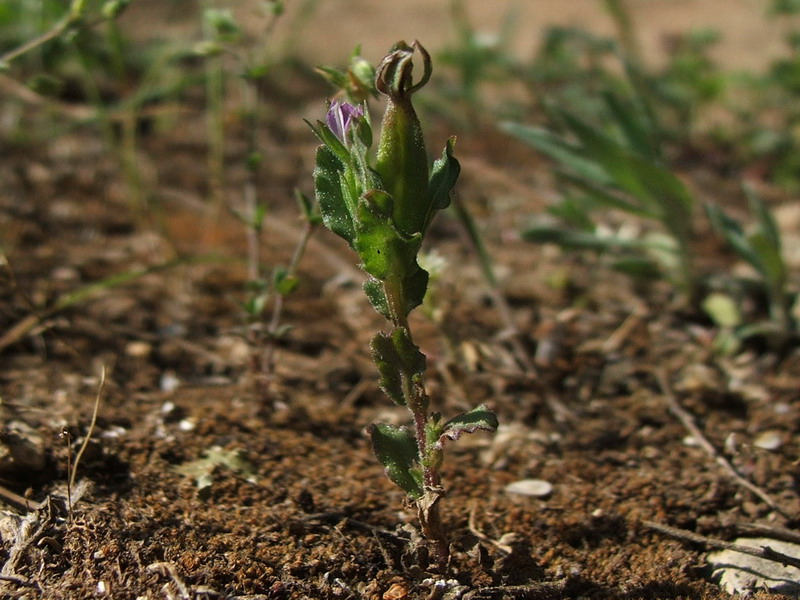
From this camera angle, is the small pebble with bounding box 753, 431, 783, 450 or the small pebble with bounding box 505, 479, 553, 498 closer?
the small pebble with bounding box 505, 479, 553, 498

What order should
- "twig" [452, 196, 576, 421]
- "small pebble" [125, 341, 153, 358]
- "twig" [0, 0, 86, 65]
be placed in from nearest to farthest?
"twig" [0, 0, 86, 65]
"twig" [452, 196, 576, 421]
"small pebble" [125, 341, 153, 358]

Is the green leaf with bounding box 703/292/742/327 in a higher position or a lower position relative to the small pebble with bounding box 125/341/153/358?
higher

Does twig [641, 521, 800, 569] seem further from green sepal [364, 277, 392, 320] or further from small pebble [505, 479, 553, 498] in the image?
green sepal [364, 277, 392, 320]

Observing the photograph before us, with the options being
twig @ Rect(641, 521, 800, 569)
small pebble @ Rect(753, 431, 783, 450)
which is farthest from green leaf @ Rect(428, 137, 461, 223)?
small pebble @ Rect(753, 431, 783, 450)

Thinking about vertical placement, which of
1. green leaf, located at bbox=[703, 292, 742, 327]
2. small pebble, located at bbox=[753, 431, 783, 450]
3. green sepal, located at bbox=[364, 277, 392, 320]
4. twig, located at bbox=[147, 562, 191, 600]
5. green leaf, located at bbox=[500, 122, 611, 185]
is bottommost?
twig, located at bbox=[147, 562, 191, 600]

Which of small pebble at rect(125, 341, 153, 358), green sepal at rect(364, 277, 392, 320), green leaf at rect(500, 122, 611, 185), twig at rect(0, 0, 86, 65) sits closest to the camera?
green sepal at rect(364, 277, 392, 320)

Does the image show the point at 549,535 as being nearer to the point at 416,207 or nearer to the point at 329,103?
the point at 416,207

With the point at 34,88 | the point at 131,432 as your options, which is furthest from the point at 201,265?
the point at 131,432
